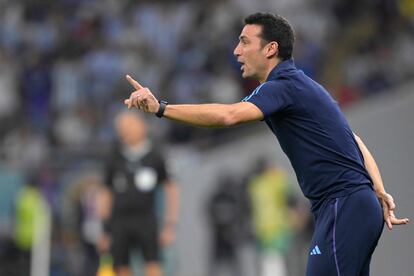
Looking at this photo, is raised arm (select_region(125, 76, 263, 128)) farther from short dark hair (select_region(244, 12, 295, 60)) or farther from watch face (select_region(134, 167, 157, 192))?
watch face (select_region(134, 167, 157, 192))

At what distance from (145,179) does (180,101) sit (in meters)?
6.50

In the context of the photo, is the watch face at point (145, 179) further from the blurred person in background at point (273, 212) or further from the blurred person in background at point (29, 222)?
the blurred person in background at point (29, 222)

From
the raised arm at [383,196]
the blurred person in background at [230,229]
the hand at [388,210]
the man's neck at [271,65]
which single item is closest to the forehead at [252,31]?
the man's neck at [271,65]

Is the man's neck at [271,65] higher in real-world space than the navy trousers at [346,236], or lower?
higher

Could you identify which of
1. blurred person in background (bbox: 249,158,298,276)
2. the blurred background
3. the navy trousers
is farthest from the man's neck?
blurred person in background (bbox: 249,158,298,276)

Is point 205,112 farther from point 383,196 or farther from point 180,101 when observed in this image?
point 180,101

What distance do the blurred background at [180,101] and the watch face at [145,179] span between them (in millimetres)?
3050

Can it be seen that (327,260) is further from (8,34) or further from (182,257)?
(8,34)

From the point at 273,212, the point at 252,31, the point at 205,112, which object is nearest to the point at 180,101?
the point at 273,212

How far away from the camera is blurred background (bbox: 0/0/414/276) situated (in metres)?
16.1

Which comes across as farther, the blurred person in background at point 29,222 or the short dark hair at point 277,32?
the blurred person in background at point 29,222

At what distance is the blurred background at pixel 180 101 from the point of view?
1606 cm

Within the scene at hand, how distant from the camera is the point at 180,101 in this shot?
18.3 m

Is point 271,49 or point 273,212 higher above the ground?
point 271,49
